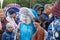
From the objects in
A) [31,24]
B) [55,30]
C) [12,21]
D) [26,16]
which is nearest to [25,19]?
[26,16]

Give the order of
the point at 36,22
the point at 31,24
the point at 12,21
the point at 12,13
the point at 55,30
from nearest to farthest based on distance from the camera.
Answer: the point at 55,30
the point at 36,22
the point at 31,24
the point at 12,21
the point at 12,13

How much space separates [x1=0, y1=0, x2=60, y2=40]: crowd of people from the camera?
21.4 feet

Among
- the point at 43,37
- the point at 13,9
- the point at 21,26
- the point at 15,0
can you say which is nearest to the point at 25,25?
the point at 21,26

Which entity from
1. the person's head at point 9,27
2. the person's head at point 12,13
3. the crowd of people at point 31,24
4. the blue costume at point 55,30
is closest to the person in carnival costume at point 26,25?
the crowd of people at point 31,24

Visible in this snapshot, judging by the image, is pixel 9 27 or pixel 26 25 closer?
pixel 26 25

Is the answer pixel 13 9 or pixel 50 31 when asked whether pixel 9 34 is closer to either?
pixel 13 9

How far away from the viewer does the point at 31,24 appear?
851 cm

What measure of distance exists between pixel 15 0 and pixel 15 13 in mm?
10951

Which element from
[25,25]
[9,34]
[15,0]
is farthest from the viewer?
[15,0]

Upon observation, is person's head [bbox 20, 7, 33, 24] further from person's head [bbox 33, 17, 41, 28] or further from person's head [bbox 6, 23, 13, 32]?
person's head [bbox 6, 23, 13, 32]

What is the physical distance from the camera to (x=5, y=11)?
1058 centimetres

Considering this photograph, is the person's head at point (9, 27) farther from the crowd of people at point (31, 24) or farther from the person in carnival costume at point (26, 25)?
the person in carnival costume at point (26, 25)

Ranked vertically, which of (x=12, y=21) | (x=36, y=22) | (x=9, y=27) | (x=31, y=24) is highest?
(x=36, y=22)

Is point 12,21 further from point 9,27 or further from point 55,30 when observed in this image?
point 55,30
